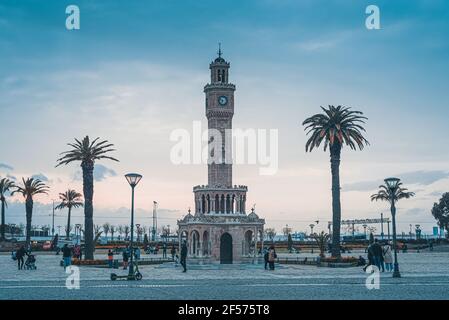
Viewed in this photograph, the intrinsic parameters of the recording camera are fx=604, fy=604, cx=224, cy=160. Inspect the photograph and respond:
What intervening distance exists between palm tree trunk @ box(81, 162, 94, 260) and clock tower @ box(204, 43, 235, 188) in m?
13.3

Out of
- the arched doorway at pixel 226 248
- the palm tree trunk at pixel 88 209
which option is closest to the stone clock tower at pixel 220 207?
the arched doorway at pixel 226 248

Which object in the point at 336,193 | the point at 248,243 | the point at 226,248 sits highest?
the point at 336,193

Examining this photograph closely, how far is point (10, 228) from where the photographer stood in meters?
177

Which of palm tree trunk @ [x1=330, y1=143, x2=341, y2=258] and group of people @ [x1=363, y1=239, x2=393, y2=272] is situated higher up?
palm tree trunk @ [x1=330, y1=143, x2=341, y2=258]

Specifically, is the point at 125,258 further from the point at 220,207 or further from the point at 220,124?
the point at 220,124

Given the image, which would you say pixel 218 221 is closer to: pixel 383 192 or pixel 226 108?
pixel 226 108

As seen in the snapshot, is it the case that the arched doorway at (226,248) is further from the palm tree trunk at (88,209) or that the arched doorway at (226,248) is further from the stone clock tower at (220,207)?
the palm tree trunk at (88,209)

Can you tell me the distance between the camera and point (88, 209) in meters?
55.3

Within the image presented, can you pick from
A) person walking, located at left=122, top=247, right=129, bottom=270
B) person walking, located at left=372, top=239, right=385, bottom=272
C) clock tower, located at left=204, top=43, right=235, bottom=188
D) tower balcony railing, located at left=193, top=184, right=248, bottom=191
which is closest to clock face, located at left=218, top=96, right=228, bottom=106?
clock tower, located at left=204, top=43, right=235, bottom=188

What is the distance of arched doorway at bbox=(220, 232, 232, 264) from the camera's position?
60594mm

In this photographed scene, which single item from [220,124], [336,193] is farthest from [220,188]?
[336,193]

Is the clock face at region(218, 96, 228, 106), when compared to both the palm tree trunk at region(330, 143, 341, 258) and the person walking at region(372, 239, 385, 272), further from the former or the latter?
the person walking at region(372, 239, 385, 272)

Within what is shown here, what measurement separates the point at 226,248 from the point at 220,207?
14.0 feet

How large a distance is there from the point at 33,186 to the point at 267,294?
7141cm
